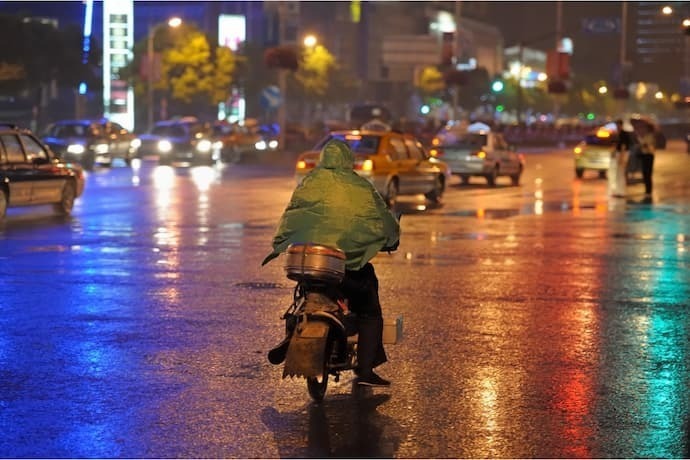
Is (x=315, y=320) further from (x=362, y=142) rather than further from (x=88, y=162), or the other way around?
(x=88, y=162)

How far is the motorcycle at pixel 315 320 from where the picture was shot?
7117 millimetres

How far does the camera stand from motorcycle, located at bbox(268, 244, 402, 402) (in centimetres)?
712

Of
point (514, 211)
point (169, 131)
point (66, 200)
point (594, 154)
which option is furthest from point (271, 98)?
point (66, 200)

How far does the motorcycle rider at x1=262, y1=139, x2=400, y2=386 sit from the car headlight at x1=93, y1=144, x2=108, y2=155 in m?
34.4

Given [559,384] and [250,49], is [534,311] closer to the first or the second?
[559,384]

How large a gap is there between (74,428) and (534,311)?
5.55m

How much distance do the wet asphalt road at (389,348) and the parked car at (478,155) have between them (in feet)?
46.0

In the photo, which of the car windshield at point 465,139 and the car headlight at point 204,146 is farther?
the car headlight at point 204,146

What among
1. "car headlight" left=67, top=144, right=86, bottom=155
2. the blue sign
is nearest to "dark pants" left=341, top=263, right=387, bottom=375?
"car headlight" left=67, top=144, right=86, bottom=155

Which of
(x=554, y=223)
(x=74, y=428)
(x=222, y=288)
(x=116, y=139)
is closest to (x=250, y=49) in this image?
(x=116, y=139)

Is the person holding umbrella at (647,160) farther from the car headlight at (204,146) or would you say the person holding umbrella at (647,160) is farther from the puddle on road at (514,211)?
the car headlight at (204,146)

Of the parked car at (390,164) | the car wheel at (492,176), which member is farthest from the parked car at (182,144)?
the parked car at (390,164)

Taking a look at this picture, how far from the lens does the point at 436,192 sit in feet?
86.8

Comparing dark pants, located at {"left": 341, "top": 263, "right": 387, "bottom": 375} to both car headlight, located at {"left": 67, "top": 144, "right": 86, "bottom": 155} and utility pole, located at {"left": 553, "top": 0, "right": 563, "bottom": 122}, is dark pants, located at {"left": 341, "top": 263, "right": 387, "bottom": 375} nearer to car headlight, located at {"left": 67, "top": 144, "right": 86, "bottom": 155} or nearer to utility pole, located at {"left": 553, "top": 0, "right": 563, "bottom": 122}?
car headlight, located at {"left": 67, "top": 144, "right": 86, "bottom": 155}
